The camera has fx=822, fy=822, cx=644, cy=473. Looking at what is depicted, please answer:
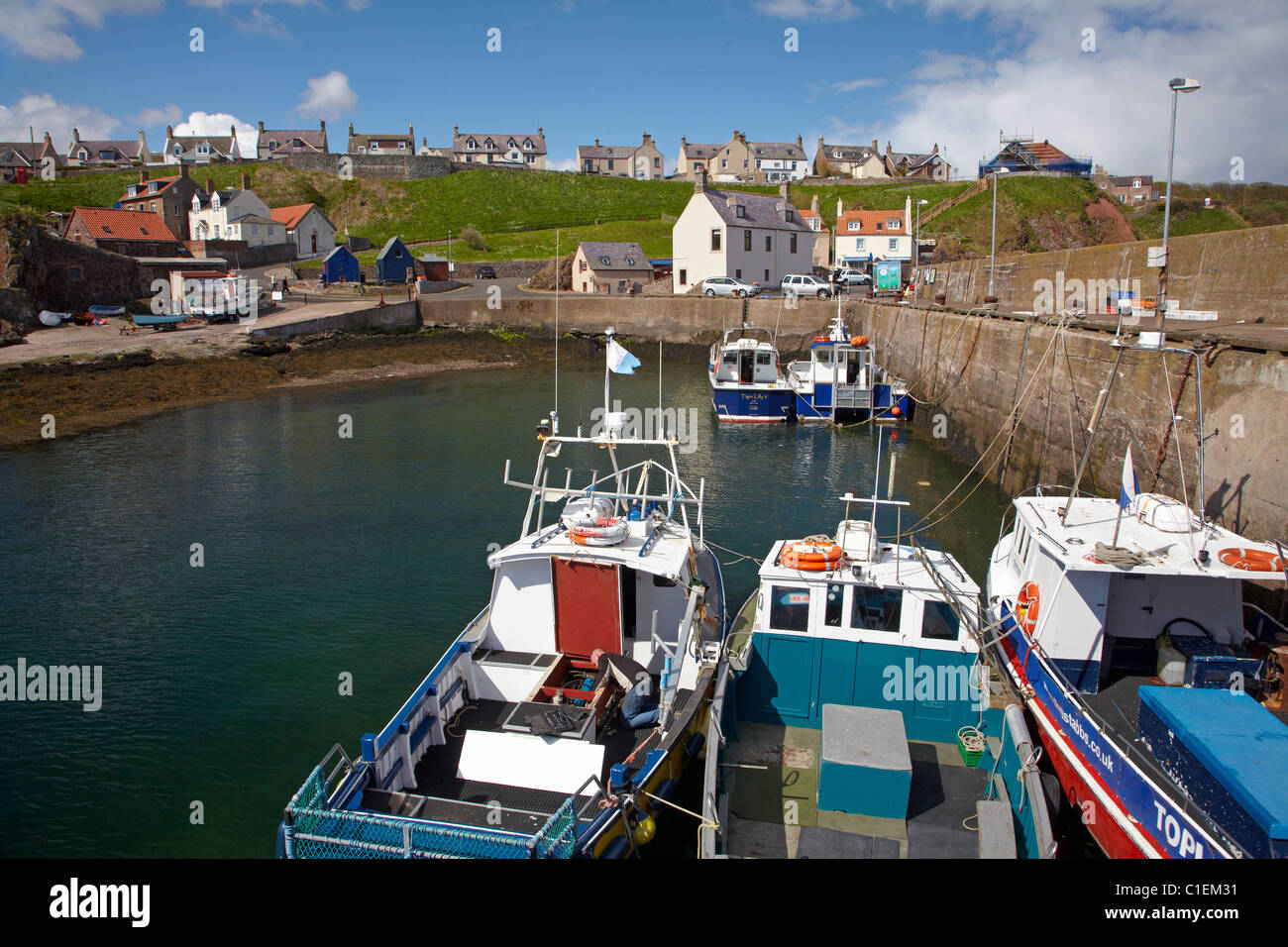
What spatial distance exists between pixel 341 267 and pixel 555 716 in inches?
2455

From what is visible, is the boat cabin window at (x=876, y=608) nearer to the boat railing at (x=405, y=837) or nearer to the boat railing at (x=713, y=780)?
the boat railing at (x=713, y=780)

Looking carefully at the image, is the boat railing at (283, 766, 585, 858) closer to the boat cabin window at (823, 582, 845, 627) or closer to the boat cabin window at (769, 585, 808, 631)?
the boat cabin window at (769, 585, 808, 631)

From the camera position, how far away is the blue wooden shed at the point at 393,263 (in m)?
64.3

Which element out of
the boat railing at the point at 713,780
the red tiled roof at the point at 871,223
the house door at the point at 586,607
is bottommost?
the boat railing at the point at 713,780

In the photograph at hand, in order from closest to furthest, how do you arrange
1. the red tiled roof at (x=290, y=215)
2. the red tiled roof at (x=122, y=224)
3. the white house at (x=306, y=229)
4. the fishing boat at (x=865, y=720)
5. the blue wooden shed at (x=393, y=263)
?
the fishing boat at (x=865, y=720)
the red tiled roof at (x=122, y=224)
the blue wooden shed at (x=393, y=263)
the white house at (x=306, y=229)
the red tiled roof at (x=290, y=215)

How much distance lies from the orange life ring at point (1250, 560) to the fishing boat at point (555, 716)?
637 centimetres

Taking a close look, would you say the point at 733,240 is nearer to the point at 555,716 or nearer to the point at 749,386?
the point at 749,386

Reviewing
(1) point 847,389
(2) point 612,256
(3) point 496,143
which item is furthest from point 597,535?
(3) point 496,143

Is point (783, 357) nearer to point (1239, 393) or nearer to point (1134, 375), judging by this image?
point (1134, 375)

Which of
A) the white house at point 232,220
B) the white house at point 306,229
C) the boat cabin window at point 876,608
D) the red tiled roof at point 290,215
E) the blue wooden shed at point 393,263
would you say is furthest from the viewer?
the red tiled roof at point 290,215

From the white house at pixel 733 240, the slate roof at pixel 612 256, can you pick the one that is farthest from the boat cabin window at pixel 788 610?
the slate roof at pixel 612 256

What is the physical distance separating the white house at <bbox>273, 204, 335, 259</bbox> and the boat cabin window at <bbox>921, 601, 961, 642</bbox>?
253ft
